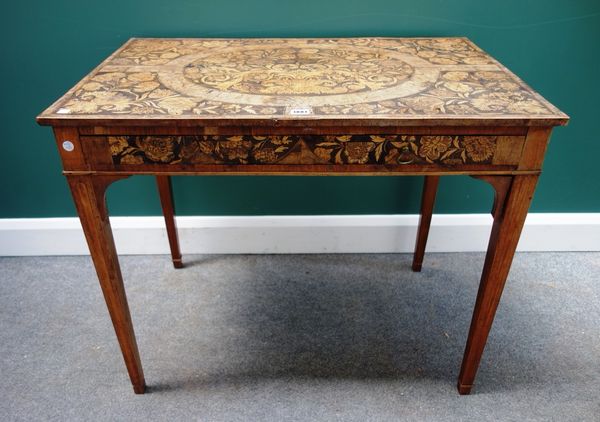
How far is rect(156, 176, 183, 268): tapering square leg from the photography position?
61.9 inches

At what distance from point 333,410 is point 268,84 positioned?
0.83 meters

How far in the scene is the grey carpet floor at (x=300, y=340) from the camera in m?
1.28

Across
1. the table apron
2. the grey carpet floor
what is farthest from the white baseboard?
the table apron

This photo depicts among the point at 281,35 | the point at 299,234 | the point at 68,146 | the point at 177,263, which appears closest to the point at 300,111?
the point at 68,146

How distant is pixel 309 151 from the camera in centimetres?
97

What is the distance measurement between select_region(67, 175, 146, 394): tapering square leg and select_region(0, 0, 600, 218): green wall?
2.01 ft

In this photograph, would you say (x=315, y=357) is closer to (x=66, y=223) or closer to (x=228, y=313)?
(x=228, y=313)

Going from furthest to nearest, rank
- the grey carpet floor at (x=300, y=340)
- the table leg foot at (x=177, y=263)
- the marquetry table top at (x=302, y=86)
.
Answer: the table leg foot at (x=177, y=263)
the grey carpet floor at (x=300, y=340)
the marquetry table top at (x=302, y=86)

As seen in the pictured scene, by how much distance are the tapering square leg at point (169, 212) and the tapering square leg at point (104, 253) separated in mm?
465

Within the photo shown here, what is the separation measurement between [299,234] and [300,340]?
0.44m

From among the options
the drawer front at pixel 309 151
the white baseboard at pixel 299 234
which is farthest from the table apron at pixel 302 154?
the white baseboard at pixel 299 234

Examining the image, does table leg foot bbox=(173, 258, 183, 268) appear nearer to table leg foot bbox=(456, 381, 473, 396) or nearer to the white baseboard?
the white baseboard

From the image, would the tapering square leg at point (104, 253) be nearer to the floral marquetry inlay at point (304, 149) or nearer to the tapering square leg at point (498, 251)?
the floral marquetry inlay at point (304, 149)

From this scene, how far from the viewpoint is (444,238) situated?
5.96 feet
